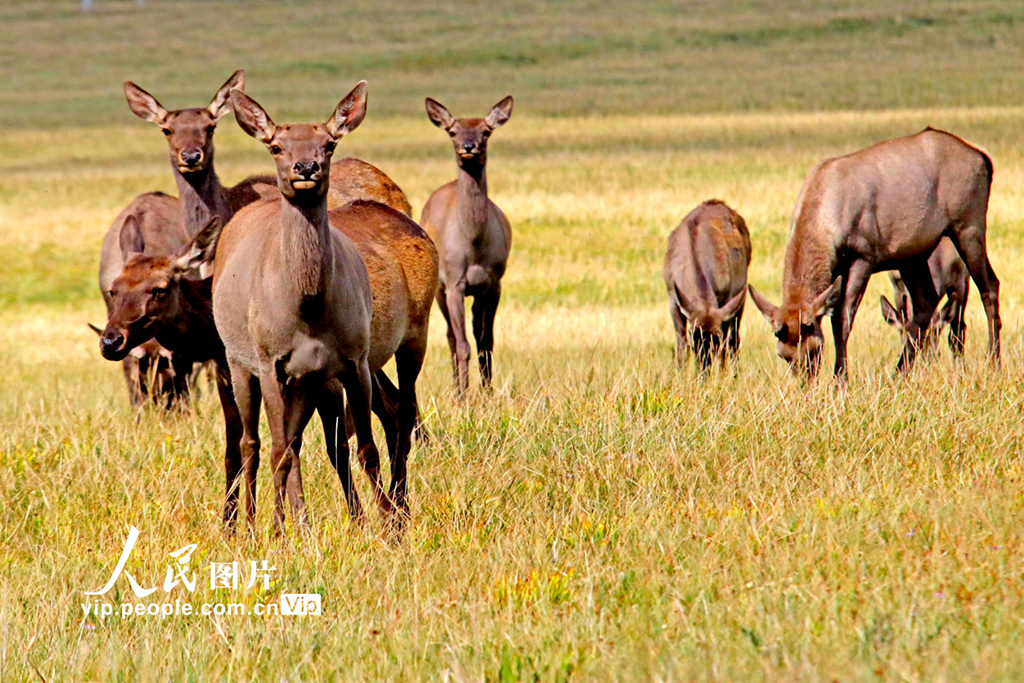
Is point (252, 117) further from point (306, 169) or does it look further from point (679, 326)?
point (679, 326)

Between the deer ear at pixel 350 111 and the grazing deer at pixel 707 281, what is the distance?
568 cm

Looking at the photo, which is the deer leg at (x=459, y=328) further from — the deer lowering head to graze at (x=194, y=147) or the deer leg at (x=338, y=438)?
the deer leg at (x=338, y=438)

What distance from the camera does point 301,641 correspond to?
16.8ft

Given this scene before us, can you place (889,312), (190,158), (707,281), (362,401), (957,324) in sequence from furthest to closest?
(889,312) → (707,281) → (957,324) → (190,158) → (362,401)

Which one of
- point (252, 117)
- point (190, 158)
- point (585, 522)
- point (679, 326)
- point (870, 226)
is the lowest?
point (679, 326)

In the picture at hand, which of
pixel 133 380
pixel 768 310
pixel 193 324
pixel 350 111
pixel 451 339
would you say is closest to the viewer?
pixel 350 111

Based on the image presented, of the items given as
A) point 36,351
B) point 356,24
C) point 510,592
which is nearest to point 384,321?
point 510,592

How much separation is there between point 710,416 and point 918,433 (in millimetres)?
1220

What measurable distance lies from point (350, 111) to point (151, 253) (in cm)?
490

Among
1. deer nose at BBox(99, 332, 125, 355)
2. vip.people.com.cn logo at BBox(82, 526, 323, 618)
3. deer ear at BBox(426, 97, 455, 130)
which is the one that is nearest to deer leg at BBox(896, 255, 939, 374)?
deer ear at BBox(426, 97, 455, 130)

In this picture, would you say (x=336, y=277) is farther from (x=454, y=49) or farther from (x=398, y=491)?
(x=454, y=49)

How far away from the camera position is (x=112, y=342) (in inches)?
290

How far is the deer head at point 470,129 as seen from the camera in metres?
13.1

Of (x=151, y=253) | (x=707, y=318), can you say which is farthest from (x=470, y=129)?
(x=151, y=253)
